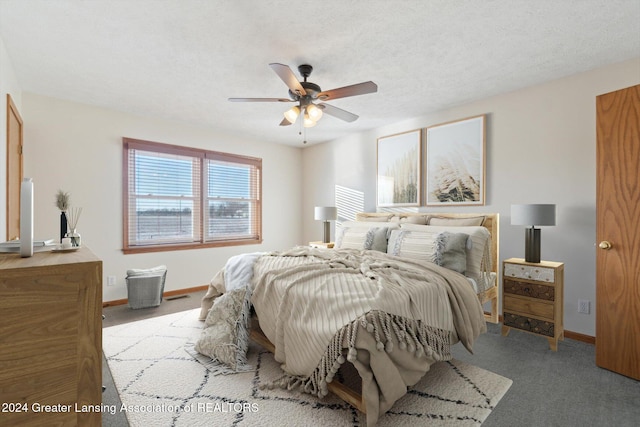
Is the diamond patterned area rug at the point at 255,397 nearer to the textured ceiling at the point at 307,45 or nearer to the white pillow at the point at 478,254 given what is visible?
the white pillow at the point at 478,254

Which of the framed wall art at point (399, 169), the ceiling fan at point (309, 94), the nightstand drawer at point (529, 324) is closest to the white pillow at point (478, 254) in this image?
the nightstand drawer at point (529, 324)

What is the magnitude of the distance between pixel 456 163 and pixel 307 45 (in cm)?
243

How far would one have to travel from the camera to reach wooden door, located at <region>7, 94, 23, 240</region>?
9.13ft

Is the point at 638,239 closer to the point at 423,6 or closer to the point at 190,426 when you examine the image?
the point at 423,6

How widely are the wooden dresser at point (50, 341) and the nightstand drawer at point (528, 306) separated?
3312mm

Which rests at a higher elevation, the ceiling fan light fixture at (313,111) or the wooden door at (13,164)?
the ceiling fan light fixture at (313,111)

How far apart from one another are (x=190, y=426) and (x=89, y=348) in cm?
98

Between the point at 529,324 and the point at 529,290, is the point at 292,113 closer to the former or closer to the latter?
the point at 529,290

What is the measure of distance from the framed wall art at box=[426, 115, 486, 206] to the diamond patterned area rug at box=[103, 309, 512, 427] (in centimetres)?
211

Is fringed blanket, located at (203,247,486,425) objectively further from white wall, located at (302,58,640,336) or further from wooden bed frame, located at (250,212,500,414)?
white wall, located at (302,58,640,336)

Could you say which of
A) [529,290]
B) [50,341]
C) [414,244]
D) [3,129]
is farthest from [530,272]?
[3,129]

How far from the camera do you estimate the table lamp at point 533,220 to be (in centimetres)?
281

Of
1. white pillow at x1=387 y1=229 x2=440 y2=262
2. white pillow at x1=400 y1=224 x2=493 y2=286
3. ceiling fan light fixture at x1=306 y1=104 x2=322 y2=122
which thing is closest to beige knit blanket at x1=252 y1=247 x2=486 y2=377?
white pillow at x1=387 y1=229 x2=440 y2=262

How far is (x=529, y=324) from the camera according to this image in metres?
2.86
